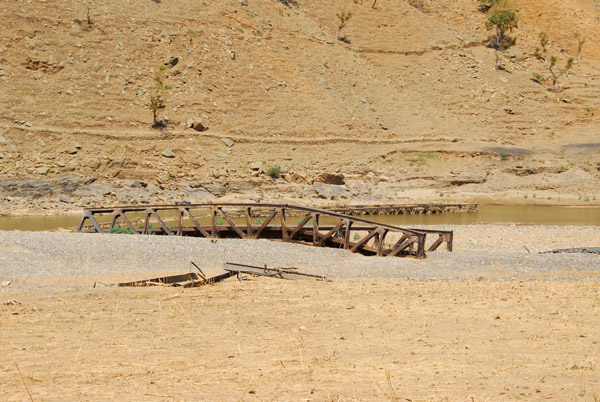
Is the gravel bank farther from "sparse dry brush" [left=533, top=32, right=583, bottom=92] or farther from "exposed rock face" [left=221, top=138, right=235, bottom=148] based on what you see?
"sparse dry brush" [left=533, top=32, right=583, bottom=92]

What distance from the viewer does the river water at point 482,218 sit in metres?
26.1

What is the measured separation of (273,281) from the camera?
11430 mm

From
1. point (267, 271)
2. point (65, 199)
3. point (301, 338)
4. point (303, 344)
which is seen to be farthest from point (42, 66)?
point (303, 344)

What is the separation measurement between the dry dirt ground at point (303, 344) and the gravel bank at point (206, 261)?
1.61m

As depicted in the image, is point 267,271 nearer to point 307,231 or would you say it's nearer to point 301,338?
point 301,338

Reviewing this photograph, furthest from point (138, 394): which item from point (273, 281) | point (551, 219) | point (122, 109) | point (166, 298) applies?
point (122, 109)

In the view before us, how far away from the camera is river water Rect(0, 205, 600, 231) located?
1028 inches

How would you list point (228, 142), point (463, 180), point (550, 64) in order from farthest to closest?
point (550, 64) < point (228, 142) < point (463, 180)

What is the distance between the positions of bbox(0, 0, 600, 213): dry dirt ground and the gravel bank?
18.1 metres

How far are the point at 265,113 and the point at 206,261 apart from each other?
103 ft

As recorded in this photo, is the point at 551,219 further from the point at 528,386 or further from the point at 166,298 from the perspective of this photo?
the point at 528,386

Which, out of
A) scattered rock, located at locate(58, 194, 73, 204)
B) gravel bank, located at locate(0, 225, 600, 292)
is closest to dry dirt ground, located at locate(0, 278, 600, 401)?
gravel bank, located at locate(0, 225, 600, 292)

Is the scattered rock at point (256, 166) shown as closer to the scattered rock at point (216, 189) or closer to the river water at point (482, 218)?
the scattered rock at point (216, 189)

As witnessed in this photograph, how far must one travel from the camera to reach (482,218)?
29469 millimetres
